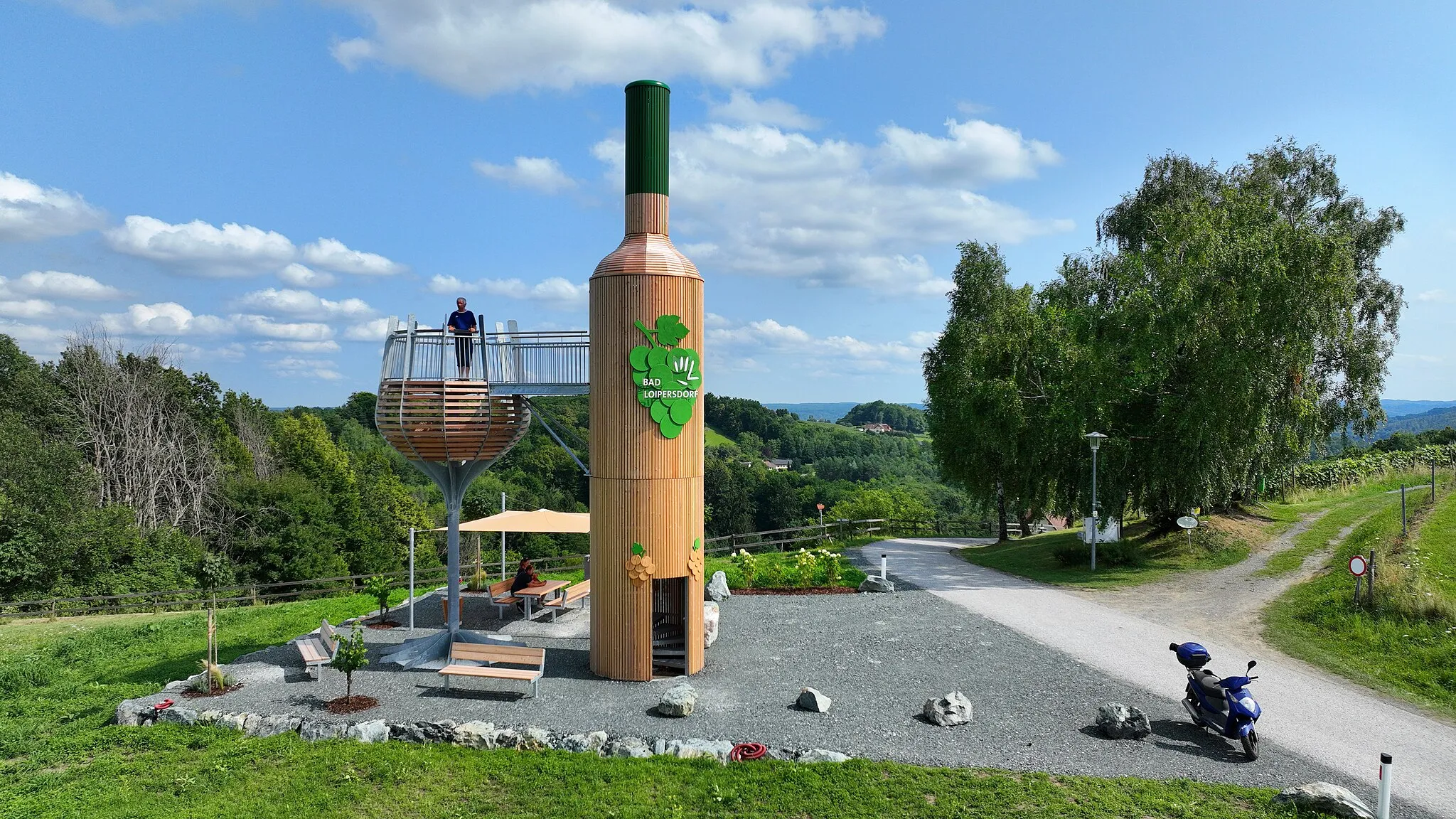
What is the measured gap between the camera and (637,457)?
12203 millimetres

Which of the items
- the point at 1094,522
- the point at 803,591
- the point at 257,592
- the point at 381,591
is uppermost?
the point at 1094,522

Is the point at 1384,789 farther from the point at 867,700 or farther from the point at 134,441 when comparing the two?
the point at 134,441

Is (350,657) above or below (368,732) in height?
above

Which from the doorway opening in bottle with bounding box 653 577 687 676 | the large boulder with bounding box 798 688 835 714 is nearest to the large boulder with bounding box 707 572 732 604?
the doorway opening in bottle with bounding box 653 577 687 676

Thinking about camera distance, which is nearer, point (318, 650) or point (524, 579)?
point (318, 650)

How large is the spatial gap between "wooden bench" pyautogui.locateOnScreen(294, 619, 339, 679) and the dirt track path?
50.7 ft

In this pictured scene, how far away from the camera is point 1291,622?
14922mm

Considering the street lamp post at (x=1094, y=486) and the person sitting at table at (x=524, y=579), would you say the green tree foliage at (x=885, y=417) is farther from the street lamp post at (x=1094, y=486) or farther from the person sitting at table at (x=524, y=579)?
the person sitting at table at (x=524, y=579)

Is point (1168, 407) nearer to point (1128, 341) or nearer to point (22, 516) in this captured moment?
point (1128, 341)

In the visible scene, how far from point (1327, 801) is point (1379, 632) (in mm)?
8002

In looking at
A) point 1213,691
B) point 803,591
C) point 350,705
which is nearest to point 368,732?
point 350,705

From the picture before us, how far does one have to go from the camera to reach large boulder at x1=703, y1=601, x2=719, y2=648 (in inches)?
551

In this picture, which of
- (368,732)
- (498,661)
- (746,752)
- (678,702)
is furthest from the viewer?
(498,661)

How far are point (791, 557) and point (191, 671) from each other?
15.8 metres
